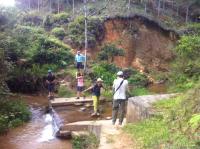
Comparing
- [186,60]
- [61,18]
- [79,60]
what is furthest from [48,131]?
[61,18]

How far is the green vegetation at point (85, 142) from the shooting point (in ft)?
36.4

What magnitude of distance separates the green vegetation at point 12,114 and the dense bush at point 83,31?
38.2 ft

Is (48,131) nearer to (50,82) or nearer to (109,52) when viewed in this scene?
(50,82)

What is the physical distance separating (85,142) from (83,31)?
54.2 ft

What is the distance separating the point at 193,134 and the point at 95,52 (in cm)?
1958

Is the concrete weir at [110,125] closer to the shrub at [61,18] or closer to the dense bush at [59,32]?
the dense bush at [59,32]

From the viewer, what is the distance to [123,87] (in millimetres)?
11508

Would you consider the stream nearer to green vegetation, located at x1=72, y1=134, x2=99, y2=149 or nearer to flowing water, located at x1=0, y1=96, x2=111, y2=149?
flowing water, located at x1=0, y1=96, x2=111, y2=149

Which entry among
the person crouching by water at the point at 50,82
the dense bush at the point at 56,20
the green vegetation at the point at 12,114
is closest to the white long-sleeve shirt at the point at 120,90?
the green vegetation at the point at 12,114

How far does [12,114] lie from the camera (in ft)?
48.2

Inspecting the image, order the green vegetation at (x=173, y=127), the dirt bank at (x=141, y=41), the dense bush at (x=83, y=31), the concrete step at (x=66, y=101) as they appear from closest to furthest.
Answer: the green vegetation at (x=173, y=127)
the concrete step at (x=66, y=101)
the dense bush at (x=83, y=31)
the dirt bank at (x=141, y=41)

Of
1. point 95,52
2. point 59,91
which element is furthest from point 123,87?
point 95,52

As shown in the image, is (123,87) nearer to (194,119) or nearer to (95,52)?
(194,119)

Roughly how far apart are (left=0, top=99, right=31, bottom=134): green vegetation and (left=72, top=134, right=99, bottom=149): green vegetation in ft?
8.86
